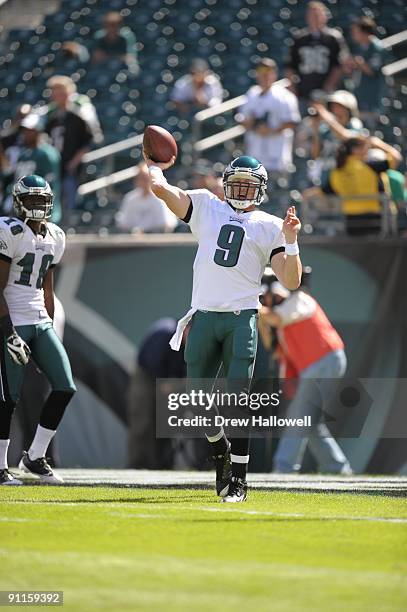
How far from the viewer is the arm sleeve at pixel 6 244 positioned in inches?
297

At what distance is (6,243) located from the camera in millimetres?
7551

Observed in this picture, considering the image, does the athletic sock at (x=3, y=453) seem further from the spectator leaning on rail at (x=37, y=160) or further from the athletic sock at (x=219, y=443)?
the spectator leaning on rail at (x=37, y=160)

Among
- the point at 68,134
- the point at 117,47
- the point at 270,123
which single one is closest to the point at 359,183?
the point at 270,123

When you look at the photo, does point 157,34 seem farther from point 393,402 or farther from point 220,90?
point 393,402

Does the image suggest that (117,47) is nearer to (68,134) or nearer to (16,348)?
(68,134)

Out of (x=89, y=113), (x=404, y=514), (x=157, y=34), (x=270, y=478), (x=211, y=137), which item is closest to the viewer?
(x=404, y=514)

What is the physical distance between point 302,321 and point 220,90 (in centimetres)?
557

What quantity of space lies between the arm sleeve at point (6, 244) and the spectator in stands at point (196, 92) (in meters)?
7.48

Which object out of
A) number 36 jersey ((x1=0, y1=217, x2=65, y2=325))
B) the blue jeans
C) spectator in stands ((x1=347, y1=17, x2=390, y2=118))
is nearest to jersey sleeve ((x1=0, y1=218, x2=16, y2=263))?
number 36 jersey ((x1=0, y1=217, x2=65, y2=325))

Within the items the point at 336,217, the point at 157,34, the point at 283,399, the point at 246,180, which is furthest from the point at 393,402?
the point at 157,34

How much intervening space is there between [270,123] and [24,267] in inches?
227

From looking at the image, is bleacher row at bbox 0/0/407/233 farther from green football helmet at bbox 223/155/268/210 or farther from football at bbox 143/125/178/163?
green football helmet at bbox 223/155/268/210

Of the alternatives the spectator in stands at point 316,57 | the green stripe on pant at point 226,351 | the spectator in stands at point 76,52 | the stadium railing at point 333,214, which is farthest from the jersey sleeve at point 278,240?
the spectator in stands at point 76,52

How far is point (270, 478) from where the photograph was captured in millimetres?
8836
